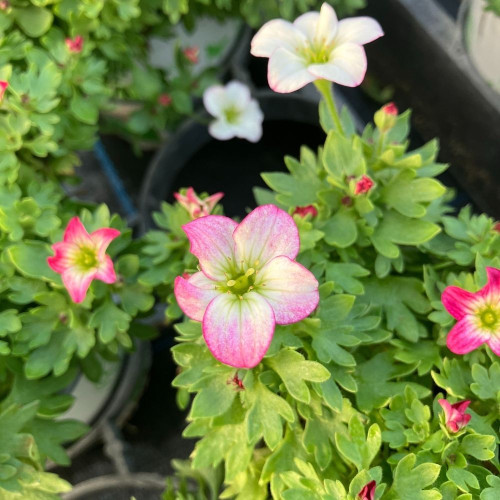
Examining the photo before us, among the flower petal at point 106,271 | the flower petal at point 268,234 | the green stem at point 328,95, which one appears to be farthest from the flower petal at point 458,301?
the flower petal at point 106,271

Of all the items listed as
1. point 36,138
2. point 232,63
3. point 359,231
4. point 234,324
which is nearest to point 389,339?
point 359,231

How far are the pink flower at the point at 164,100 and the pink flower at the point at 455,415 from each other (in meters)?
0.95

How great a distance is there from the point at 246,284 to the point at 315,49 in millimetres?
398

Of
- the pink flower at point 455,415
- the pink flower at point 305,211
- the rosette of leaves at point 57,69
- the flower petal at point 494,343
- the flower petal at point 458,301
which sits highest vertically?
the rosette of leaves at point 57,69

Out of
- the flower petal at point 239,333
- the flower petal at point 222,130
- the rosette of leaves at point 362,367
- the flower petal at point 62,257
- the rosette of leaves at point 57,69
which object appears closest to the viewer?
the flower petal at point 239,333

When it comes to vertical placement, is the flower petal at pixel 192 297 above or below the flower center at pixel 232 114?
above

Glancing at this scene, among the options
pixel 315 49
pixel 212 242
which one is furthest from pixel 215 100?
pixel 212 242

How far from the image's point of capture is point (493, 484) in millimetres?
705

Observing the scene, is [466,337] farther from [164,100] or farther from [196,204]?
[164,100]

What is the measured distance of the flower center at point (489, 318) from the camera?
0.76 meters

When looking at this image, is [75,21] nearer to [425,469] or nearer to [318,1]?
[318,1]

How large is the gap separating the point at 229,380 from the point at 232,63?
1.10 metres

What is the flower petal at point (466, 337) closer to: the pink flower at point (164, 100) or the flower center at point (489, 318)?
the flower center at point (489, 318)

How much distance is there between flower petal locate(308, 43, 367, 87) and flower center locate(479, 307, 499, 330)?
0.34 m
